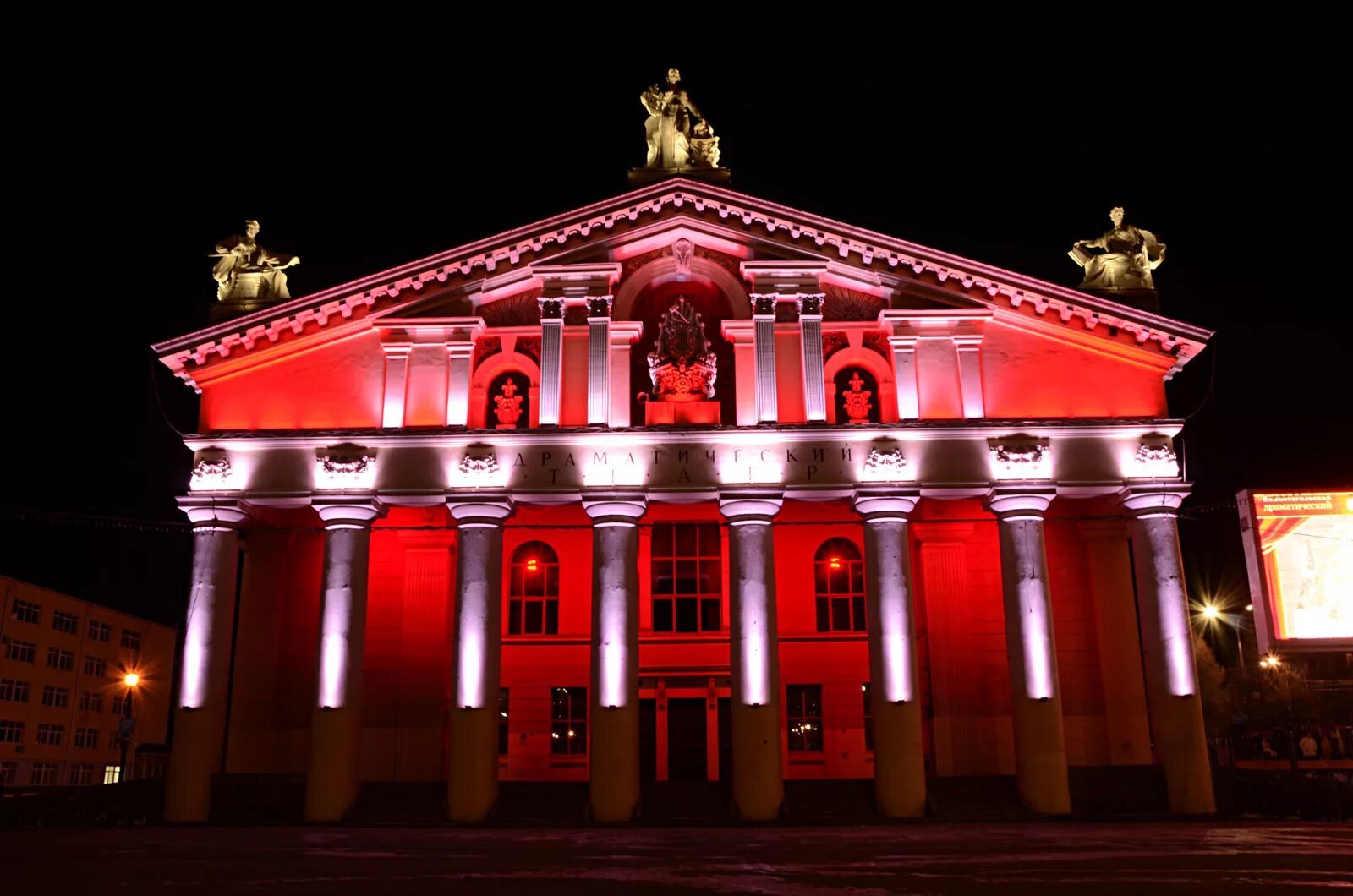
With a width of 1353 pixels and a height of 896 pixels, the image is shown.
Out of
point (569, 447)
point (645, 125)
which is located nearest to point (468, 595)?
point (569, 447)

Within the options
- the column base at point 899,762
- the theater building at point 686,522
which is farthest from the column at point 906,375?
the column base at point 899,762

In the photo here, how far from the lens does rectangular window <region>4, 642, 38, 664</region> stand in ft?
204

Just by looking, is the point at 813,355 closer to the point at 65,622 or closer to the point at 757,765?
the point at 757,765

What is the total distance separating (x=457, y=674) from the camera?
98.8 ft

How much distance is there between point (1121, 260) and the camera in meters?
33.8

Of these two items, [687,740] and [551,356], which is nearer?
[551,356]

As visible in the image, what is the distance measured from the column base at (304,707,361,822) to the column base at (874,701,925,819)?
43.8 ft

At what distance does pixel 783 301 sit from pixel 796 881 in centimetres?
2002

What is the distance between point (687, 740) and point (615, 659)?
719 cm

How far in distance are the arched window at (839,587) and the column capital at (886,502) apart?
235 inches

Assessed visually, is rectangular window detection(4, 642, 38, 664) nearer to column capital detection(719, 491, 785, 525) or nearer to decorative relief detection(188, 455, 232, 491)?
decorative relief detection(188, 455, 232, 491)

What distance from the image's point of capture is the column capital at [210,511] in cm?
3130

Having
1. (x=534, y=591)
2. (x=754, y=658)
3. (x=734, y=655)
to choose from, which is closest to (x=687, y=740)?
(x=534, y=591)

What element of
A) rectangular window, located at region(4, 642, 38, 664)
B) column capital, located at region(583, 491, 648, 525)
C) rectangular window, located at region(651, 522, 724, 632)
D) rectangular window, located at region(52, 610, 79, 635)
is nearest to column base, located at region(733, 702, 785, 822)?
column capital, located at region(583, 491, 648, 525)
